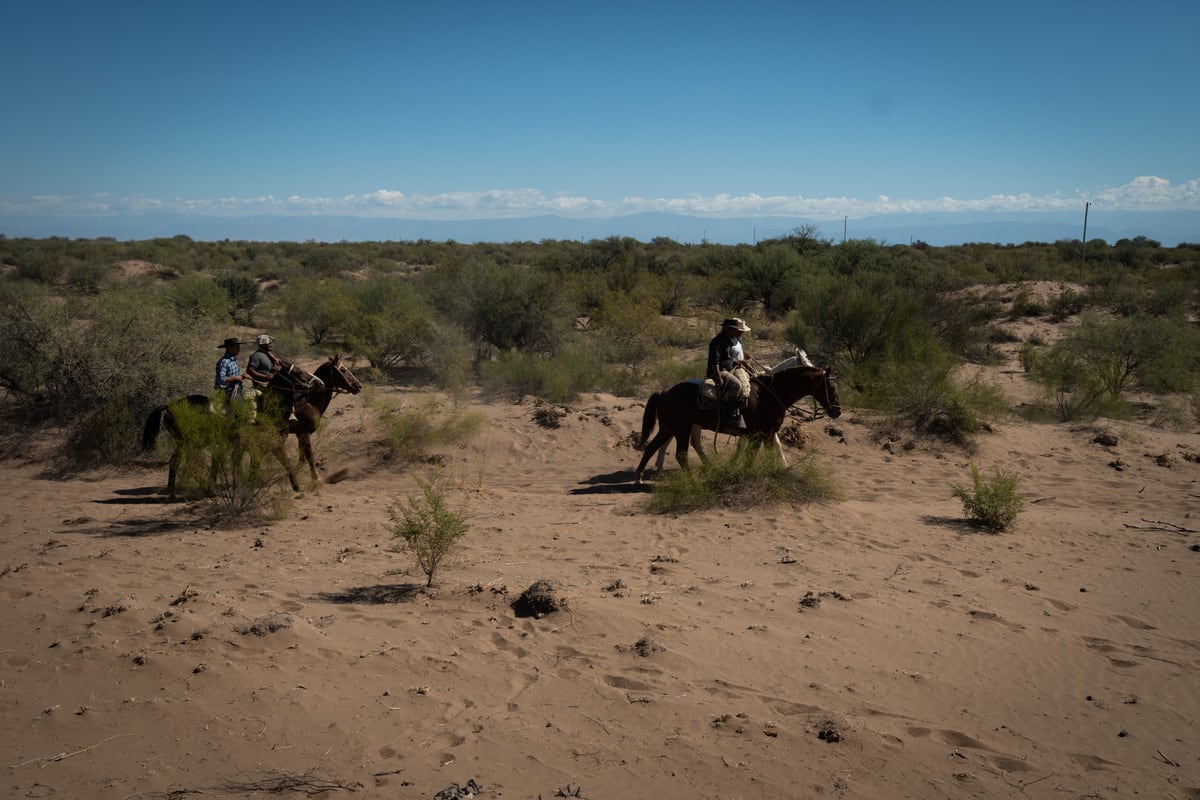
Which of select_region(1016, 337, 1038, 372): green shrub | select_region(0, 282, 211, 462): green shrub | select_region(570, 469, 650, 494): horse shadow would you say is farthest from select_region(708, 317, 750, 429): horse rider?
select_region(1016, 337, 1038, 372): green shrub

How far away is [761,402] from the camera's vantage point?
10281mm

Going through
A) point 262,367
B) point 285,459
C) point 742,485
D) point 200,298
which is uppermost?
point 200,298

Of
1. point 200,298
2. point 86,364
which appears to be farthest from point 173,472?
point 200,298

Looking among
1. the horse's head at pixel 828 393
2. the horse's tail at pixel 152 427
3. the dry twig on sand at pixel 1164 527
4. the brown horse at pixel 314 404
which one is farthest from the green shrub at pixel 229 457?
the dry twig on sand at pixel 1164 527

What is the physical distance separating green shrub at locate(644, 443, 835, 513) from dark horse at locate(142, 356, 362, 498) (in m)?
4.60

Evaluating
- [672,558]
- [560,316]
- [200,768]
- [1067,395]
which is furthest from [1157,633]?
[560,316]

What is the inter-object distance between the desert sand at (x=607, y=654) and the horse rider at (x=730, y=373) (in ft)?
5.44

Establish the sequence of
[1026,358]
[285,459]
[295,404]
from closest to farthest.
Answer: [285,459] → [295,404] → [1026,358]

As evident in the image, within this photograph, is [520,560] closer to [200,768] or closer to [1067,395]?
[200,768]

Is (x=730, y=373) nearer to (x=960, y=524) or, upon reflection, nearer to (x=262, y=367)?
(x=960, y=524)

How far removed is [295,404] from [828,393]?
23.1ft

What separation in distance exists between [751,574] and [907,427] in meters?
7.10

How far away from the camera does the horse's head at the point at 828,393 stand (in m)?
9.94

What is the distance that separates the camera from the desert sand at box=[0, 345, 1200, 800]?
4105mm
